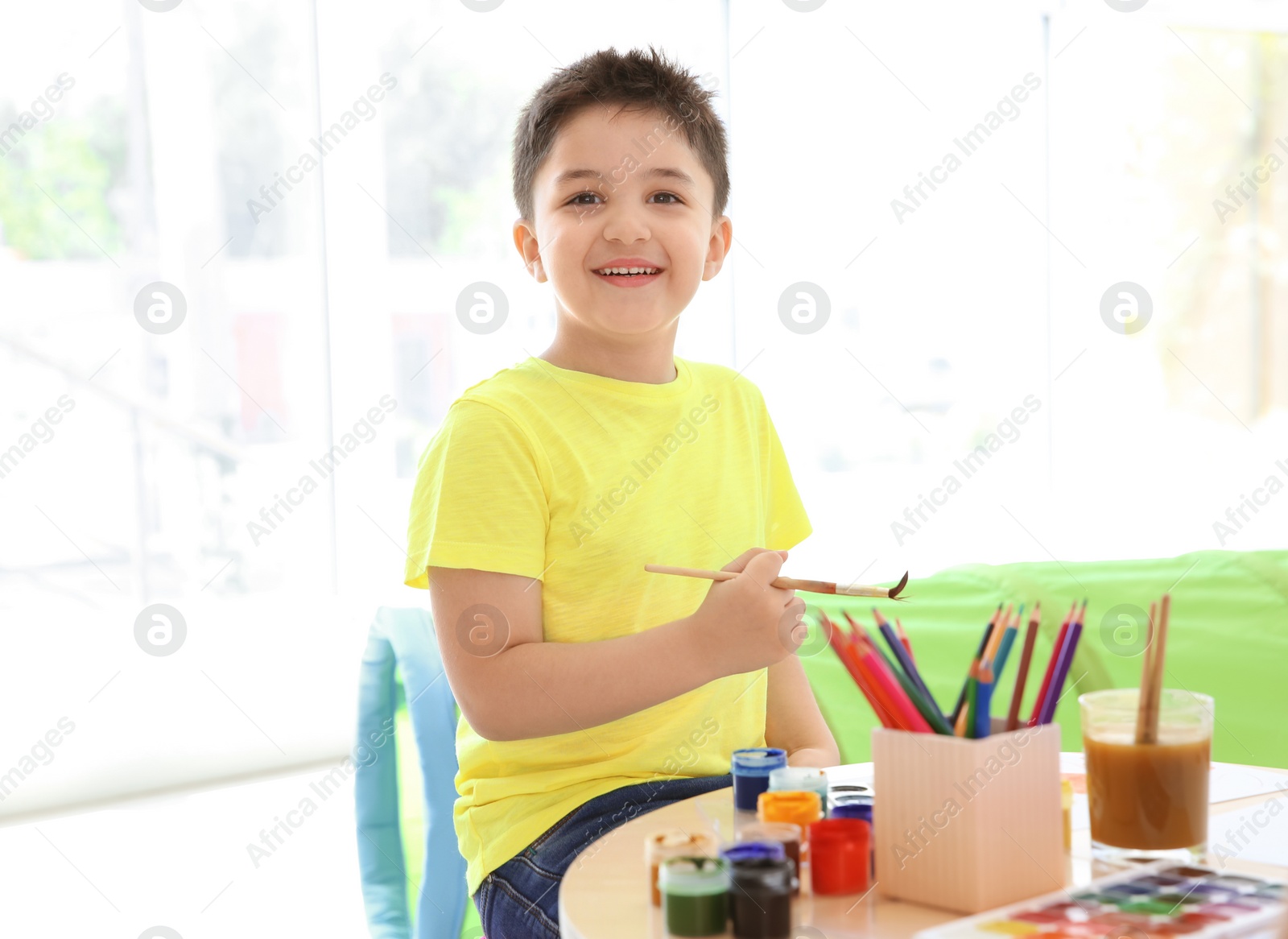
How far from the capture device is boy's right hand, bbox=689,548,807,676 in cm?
85

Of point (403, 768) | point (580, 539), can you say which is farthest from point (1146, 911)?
point (403, 768)

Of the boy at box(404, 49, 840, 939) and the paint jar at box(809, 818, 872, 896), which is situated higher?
the boy at box(404, 49, 840, 939)

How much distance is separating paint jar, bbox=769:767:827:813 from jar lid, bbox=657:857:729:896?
0.16 metres

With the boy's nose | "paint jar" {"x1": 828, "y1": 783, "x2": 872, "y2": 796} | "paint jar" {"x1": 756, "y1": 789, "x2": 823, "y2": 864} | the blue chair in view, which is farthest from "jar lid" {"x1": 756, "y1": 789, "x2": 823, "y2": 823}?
the blue chair

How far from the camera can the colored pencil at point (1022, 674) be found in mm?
688

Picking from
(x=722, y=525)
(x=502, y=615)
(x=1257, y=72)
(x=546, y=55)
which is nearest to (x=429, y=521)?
(x=502, y=615)

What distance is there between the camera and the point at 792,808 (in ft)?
2.49

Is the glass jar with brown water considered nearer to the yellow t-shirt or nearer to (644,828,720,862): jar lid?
(644,828,720,862): jar lid

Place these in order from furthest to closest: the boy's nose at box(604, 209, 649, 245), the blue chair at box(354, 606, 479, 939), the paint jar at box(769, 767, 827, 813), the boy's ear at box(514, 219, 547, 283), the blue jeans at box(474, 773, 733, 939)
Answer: the blue chair at box(354, 606, 479, 939)
the boy's ear at box(514, 219, 547, 283)
the boy's nose at box(604, 209, 649, 245)
the blue jeans at box(474, 773, 733, 939)
the paint jar at box(769, 767, 827, 813)

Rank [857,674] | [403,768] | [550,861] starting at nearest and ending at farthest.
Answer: [857,674]
[550,861]
[403,768]

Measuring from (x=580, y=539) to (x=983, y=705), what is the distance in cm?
47

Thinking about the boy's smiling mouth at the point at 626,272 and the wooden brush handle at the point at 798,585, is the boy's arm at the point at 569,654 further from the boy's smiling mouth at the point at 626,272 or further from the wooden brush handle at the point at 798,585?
the boy's smiling mouth at the point at 626,272

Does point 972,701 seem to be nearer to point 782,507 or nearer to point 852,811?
point 852,811

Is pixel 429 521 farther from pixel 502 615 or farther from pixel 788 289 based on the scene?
pixel 788 289
